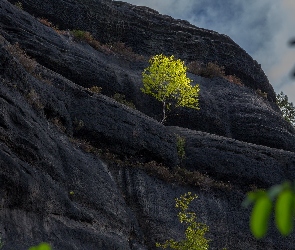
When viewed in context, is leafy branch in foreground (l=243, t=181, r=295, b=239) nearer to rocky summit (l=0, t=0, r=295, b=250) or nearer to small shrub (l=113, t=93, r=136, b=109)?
rocky summit (l=0, t=0, r=295, b=250)

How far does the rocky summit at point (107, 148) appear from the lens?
14.5 m

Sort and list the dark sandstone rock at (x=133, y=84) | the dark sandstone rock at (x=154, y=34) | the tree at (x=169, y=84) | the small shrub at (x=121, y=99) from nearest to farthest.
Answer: the dark sandstone rock at (x=133, y=84)
the small shrub at (x=121, y=99)
the tree at (x=169, y=84)
the dark sandstone rock at (x=154, y=34)

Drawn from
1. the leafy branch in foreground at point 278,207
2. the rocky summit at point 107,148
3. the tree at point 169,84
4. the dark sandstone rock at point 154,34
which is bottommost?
the leafy branch in foreground at point 278,207

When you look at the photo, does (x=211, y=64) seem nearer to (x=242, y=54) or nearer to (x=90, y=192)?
(x=242, y=54)

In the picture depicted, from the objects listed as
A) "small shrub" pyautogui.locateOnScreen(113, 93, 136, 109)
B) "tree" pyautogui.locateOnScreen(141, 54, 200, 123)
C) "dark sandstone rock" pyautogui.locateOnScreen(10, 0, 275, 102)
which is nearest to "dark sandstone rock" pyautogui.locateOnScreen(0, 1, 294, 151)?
"small shrub" pyautogui.locateOnScreen(113, 93, 136, 109)

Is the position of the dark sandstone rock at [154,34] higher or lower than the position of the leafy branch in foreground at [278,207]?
higher

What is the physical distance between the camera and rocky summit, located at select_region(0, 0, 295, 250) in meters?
14.5

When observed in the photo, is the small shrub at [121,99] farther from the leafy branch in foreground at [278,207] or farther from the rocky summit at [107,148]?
the leafy branch in foreground at [278,207]

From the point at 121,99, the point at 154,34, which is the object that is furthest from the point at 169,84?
the point at 154,34

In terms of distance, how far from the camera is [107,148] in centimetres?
2381

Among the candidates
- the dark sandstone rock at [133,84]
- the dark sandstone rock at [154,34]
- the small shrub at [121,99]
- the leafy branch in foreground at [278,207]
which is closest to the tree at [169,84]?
the dark sandstone rock at [133,84]

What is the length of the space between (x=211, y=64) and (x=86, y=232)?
34.0m

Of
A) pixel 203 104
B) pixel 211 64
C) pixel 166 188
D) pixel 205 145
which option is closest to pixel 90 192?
pixel 166 188

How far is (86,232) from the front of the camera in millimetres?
15391
